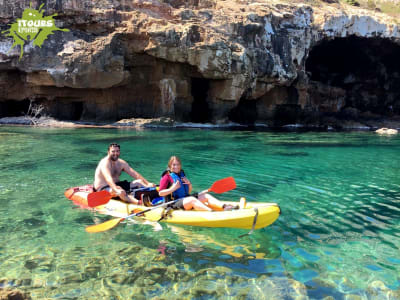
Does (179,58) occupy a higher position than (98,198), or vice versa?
(179,58)

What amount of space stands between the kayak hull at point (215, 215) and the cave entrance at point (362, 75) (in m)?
30.9

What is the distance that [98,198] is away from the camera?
5289mm

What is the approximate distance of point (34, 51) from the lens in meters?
21.0

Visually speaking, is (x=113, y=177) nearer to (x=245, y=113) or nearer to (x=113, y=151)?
(x=113, y=151)

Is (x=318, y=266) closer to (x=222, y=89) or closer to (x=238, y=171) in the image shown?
(x=238, y=171)

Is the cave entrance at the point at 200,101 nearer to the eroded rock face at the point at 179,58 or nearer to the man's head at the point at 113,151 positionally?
the eroded rock face at the point at 179,58

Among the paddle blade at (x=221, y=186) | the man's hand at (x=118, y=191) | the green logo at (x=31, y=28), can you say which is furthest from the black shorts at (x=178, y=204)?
the green logo at (x=31, y=28)

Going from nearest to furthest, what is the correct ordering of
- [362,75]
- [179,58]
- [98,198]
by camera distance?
[98,198], [179,58], [362,75]

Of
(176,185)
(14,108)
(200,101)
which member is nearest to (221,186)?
(176,185)

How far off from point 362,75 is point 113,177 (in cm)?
3427

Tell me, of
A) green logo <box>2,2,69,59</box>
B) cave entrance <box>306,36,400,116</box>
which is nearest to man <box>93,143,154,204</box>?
green logo <box>2,2,69,59</box>

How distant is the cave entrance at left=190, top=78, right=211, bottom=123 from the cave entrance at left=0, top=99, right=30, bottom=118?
1257 cm

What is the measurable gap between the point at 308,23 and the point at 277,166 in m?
20.3

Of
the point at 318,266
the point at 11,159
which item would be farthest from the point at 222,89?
the point at 318,266
